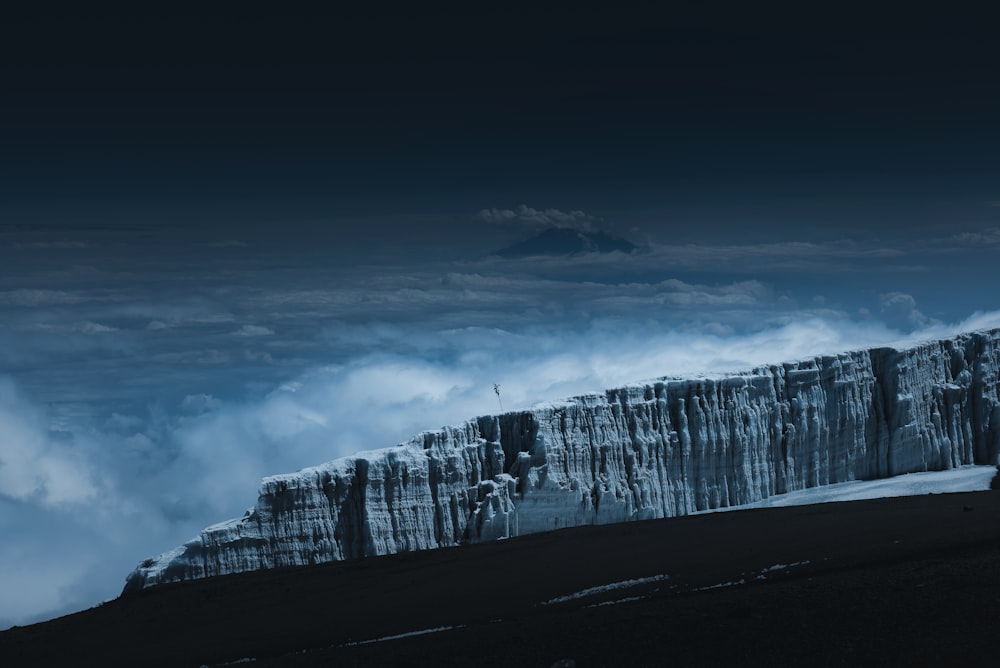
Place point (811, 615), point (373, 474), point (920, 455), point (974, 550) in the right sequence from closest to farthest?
point (811, 615)
point (974, 550)
point (373, 474)
point (920, 455)

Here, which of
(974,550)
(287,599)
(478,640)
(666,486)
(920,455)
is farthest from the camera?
(920,455)

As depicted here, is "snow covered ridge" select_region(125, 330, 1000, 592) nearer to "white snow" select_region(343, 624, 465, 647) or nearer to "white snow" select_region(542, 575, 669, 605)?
"white snow" select_region(542, 575, 669, 605)

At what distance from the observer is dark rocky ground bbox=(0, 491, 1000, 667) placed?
65.6ft

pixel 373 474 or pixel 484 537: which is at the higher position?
pixel 373 474

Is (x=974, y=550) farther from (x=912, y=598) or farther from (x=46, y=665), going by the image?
(x=46, y=665)

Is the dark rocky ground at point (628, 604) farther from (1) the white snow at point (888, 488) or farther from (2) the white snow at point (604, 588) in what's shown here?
(1) the white snow at point (888, 488)

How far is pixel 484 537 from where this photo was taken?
44844 mm

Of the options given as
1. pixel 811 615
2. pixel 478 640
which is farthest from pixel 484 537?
pixel 811 615

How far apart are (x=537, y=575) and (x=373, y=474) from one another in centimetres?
1073

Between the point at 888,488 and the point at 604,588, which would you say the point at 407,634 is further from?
the point at 888,488

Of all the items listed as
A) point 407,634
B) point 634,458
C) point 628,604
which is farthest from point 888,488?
point 407,634

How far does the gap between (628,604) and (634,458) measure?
22511mm

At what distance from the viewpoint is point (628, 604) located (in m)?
25.4

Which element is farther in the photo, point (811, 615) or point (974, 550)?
point (974, 550)
